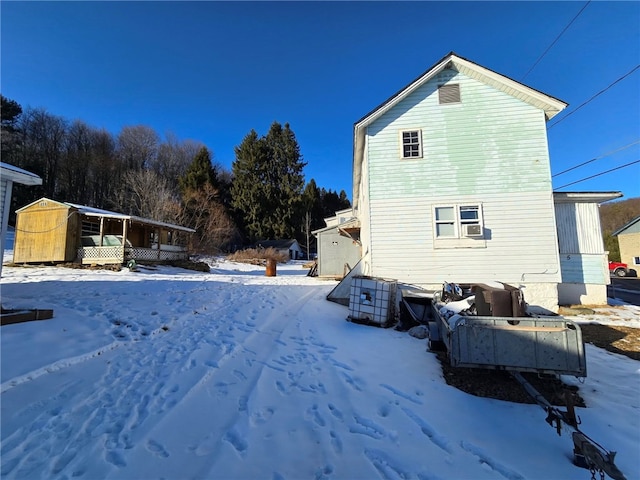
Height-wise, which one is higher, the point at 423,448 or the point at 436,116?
the point at 436,116

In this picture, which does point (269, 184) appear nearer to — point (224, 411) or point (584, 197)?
point (584, 197)

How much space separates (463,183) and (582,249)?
5317 millimetres

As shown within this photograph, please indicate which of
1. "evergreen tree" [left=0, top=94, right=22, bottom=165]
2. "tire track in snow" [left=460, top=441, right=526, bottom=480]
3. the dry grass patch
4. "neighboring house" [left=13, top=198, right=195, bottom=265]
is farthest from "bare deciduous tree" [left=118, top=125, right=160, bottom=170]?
"tire track in snow" [left=460, top=441, right=526, bottom=480]

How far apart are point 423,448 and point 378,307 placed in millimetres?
4756

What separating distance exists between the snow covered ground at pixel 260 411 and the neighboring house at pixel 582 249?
6.08 meters

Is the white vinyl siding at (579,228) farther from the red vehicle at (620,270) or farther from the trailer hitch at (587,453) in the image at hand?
the red vehicle at (620,270)

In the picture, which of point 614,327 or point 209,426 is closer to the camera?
point 209,426

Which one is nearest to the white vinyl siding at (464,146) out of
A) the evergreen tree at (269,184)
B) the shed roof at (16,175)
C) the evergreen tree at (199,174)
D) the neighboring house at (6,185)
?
the shed roof at (16,175)

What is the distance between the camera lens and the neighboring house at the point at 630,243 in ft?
99.0

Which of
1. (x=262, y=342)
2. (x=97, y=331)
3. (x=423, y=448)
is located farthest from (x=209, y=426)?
(x=97, y=331)

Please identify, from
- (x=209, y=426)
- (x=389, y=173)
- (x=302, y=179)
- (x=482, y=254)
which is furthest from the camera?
(x=302, y=179)

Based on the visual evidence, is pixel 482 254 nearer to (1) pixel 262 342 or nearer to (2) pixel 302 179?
(1) pixel 262 342

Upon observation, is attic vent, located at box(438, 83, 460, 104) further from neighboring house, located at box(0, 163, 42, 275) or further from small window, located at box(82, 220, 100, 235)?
small window, located at box(82, 220, 100, 235)

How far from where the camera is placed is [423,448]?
2.80 metres
